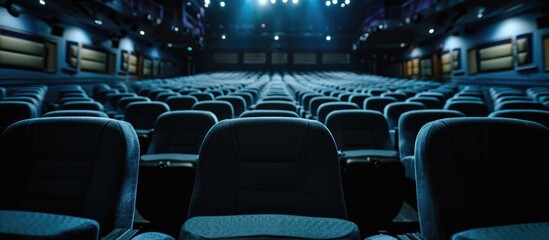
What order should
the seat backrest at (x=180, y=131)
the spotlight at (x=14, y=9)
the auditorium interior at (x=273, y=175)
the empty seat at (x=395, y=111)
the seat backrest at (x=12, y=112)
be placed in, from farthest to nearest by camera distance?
1. the spotlight at (x=14, y=9)
2. the empty seat at (x=395, y=111)
3. the seat backrest at (x=12, y=112)
4. the seat backrest at (x=180, y=131)
5. the auditorium interior at (x=273, y=175)

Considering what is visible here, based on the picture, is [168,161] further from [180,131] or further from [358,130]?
[358,130]

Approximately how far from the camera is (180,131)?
2926 millimetres

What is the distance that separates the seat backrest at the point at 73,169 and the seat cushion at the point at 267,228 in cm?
40

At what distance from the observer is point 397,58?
23.3m

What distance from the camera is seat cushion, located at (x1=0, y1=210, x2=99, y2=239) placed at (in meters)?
1.13

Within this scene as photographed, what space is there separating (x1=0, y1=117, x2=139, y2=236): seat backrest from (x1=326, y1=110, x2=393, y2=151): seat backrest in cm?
193

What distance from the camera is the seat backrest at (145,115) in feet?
13.2

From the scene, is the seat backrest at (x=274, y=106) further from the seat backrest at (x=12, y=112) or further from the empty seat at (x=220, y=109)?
the seat backrest at (x=12, y=112)

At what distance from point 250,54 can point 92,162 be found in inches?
1001

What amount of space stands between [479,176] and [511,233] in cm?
26

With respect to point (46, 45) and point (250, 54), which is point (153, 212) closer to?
point (46, 45)

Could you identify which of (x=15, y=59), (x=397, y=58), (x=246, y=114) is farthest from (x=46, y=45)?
(x=397, y=58)

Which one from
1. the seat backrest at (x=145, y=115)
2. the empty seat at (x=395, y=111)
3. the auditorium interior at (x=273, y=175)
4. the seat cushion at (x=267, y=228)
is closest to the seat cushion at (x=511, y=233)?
the auditorium interior at (x=273, y=175)

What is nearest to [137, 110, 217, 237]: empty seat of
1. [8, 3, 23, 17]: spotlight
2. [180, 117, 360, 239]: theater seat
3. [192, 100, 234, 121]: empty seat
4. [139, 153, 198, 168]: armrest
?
[139, 153, 198, 168]: armrest
